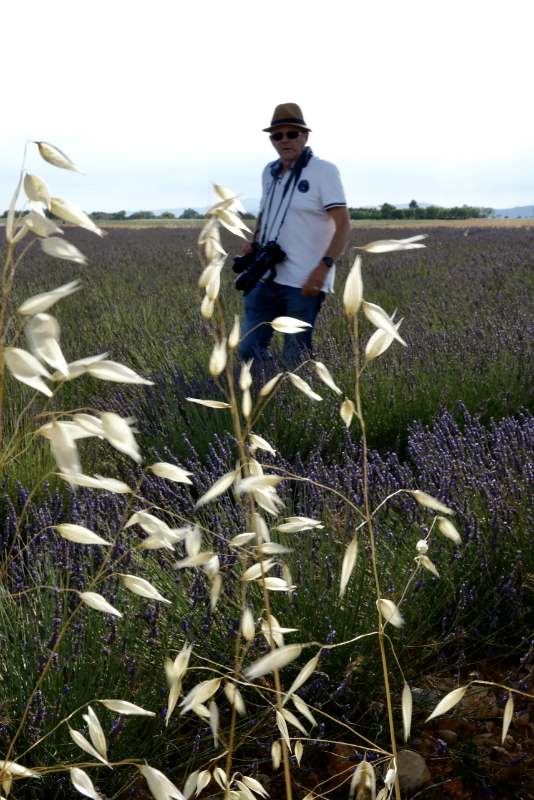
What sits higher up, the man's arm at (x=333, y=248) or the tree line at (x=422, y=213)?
the tree line at (x=422, y=213)

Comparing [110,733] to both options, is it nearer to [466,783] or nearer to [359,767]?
A: [359,767]

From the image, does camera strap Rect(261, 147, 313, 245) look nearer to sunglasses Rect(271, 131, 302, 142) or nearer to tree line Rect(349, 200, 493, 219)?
sunglasses Rect(271, 131, 302, 142)

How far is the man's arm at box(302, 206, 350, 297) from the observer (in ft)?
12.1

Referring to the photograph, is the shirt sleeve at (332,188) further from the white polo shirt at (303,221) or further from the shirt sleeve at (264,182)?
the shirt sleeve at (264,182)

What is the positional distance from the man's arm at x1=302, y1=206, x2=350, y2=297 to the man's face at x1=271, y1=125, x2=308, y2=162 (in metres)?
0.41

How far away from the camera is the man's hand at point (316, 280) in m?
3.69

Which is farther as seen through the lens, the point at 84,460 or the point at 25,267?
the point at 25,267

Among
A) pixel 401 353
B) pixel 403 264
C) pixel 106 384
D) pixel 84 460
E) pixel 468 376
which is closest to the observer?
pixel 84 460

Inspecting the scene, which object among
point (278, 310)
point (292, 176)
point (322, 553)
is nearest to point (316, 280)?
point (278, 310)

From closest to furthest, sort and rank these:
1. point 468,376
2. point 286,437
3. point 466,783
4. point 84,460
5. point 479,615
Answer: point 466,783 → point 479,615 → point 84,460 → point 286,437 → point 468,376

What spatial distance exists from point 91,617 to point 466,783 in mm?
960

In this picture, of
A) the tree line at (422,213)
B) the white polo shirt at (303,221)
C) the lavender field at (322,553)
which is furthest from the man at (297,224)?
the tree line at (422,213)

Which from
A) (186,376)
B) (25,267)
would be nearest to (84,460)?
(186,376)

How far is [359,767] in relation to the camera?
849mm
